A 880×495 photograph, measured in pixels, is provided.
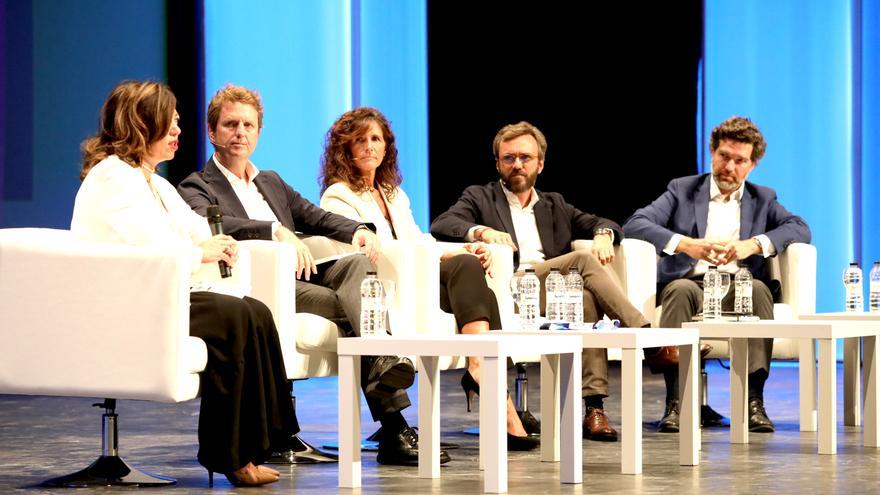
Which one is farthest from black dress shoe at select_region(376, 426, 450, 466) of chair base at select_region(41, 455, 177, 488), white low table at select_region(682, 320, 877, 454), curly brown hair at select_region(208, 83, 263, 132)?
curly brown hair at select_region(208, 83, 263, 132)

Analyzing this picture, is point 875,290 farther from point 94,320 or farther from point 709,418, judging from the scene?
point 94,320

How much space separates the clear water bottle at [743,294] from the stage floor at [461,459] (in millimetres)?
438

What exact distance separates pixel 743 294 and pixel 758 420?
604 millimetres

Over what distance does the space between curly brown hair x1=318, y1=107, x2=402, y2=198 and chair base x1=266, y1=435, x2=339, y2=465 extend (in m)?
1.07

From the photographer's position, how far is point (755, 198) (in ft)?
17.0

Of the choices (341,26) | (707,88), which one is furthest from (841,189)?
(341,26)

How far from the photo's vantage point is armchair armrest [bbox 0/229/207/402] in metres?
3.12

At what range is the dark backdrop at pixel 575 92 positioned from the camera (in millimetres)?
7832

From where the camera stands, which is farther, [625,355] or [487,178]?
[487,178]

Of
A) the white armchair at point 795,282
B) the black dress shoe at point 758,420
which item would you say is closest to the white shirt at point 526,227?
the white armchair at point 795,282

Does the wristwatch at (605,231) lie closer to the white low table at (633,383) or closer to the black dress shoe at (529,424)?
the black dress shoe at (529,424)

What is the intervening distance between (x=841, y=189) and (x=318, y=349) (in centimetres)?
457

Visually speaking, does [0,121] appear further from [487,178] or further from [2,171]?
[487,178]

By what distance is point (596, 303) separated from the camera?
447 centimetres
